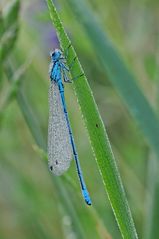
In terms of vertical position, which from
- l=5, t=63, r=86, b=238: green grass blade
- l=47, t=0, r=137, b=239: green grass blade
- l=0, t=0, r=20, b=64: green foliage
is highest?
l=0, t=0, r=20, b=64: green foliage

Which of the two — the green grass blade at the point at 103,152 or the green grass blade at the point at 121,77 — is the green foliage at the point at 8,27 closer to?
the green grass blade at the point at 121,77

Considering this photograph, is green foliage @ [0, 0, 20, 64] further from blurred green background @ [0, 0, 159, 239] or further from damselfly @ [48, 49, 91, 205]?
blurred green background @ [0, 0, 159, 239]

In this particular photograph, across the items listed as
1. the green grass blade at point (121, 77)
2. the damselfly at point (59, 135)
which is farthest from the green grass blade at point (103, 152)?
the green grass blade at point (121, 77)

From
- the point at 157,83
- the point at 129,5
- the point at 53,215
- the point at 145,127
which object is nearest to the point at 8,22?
the point at 145,127

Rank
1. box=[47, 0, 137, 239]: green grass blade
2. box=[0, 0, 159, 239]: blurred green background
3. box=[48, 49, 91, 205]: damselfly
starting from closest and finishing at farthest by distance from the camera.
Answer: box=[47, 0, 137, 239]: green grass blade < box=[48, 49, 91, 205]: damselfly < box=[0, 0, 159, 239]: blurred green background

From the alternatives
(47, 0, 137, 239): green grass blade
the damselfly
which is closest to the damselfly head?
the damselfly
